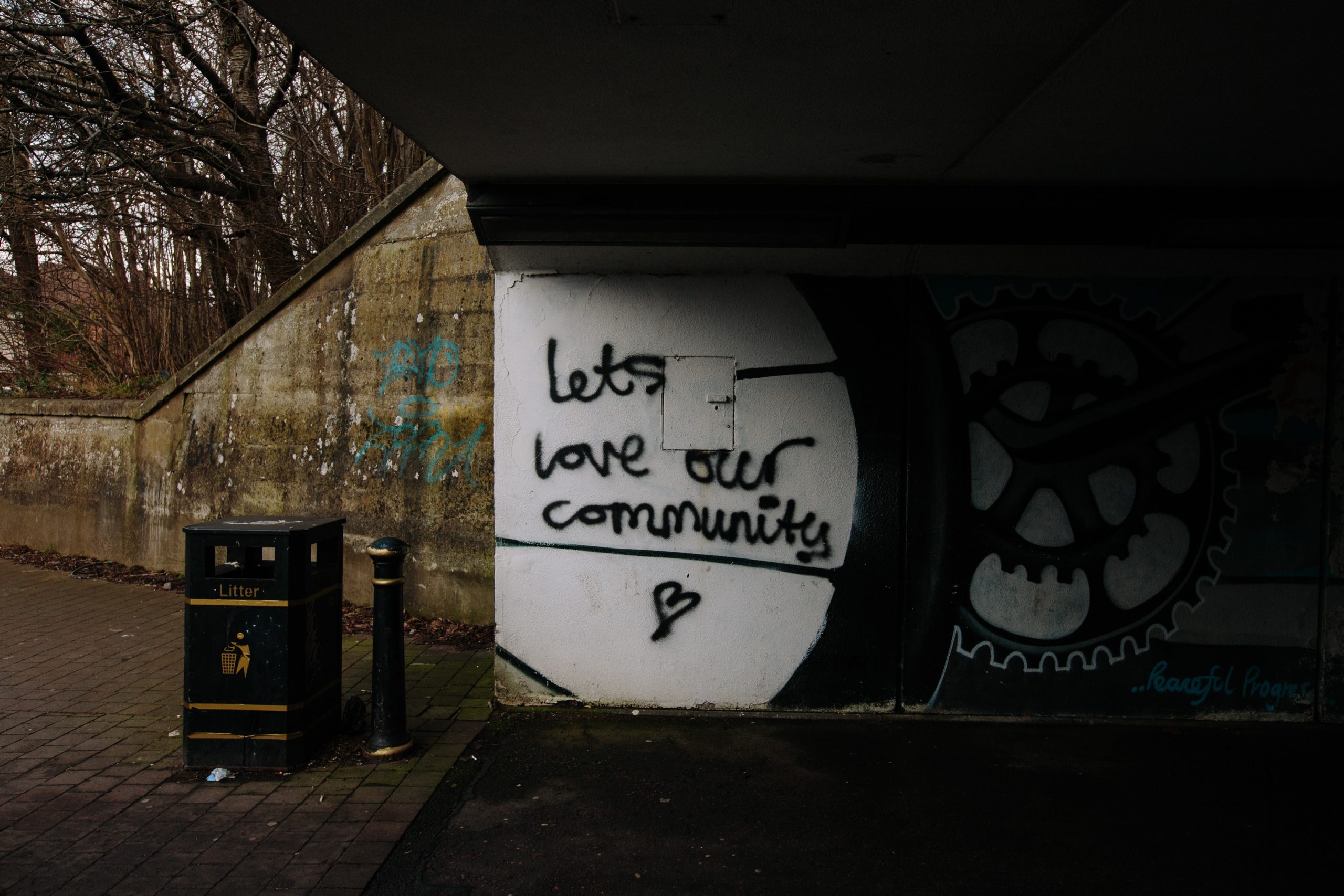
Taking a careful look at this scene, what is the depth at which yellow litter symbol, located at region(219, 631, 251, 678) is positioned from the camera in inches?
156

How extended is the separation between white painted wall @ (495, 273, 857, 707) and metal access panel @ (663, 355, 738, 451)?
0.02m

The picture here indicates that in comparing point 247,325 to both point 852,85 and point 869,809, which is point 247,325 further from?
point 869,809

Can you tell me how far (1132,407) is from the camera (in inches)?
187

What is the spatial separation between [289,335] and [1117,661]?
681cm

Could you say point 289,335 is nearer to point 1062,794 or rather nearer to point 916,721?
point 916,721

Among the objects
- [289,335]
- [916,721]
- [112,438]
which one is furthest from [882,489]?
[112,438]

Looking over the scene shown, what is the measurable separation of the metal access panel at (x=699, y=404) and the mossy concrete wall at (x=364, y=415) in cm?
219

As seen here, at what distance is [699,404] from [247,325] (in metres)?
4.95

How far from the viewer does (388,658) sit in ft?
13.7

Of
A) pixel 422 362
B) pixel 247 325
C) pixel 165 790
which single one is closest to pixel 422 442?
pixel 422 362

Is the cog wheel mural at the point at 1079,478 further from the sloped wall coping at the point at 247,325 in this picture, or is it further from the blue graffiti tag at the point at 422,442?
the sloped wall coping at the point at 247,325

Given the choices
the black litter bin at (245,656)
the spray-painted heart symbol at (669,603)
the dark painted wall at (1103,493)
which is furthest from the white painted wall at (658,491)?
the black litter bin at (245,656)

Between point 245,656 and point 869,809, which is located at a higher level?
point 245,656

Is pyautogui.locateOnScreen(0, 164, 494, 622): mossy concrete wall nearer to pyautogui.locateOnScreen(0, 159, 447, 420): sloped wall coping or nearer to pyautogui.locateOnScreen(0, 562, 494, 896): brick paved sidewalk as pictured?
pyautogui.locateOnScreen(0, 159, 447, 420): sloped wall coping
